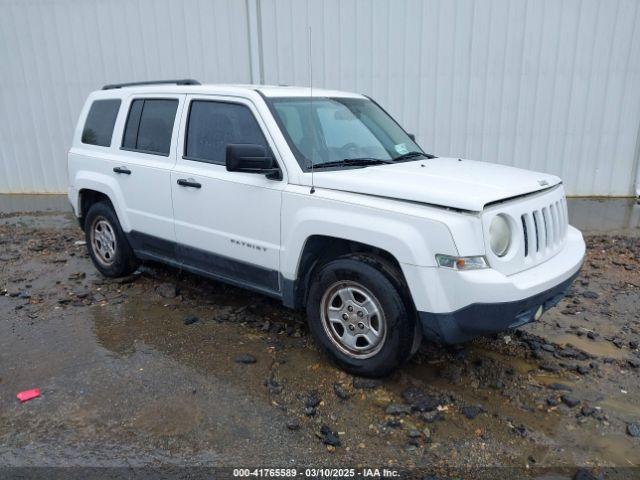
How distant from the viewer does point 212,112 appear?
429cm

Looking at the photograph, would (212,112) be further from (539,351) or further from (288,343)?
(539,351)

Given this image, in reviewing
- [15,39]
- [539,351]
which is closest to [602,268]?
[539,351]

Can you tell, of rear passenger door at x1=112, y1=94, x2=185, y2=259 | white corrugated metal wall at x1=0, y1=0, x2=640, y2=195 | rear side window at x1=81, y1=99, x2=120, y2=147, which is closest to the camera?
rear passenger door at x1=112, y1=94, x2=185, y2=259

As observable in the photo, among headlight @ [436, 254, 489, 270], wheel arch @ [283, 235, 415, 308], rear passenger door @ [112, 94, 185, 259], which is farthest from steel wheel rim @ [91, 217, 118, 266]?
headlight @ [436, 254, 489, 270]

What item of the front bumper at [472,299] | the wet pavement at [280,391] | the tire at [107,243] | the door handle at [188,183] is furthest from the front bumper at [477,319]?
the tire at [107,243]

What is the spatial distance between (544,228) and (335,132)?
1.71 meters

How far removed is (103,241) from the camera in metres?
5.49

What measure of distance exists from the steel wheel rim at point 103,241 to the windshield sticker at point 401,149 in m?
3.01

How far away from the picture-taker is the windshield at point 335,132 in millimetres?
3875

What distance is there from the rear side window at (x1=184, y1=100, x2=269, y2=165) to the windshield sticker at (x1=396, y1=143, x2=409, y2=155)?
3.77 feet

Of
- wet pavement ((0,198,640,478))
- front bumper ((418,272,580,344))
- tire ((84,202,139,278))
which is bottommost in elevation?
wet pavement ((0,198,640,478))

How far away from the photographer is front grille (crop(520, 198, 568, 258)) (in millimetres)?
3262

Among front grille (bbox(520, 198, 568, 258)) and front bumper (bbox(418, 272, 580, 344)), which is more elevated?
front grille (bbox(520, 198, 568, 258))

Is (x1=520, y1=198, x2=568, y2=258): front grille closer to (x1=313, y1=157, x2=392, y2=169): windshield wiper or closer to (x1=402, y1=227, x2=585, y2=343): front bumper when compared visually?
(x1=402, y1=227, x2=585, y2=343): front bumper
